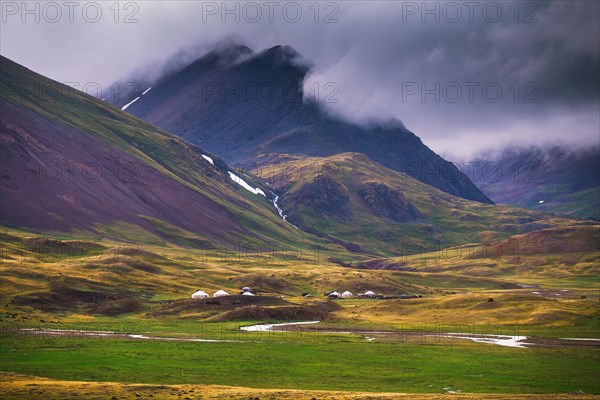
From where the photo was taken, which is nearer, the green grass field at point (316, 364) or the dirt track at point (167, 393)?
the dirt track at point (167, 393)

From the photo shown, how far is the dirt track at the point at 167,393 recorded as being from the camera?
68.4m

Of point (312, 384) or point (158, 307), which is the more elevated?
point (158, 307)

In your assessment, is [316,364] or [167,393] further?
[316,364]

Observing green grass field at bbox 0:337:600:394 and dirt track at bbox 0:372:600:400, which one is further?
green grass field at bbox 0:337:600:394

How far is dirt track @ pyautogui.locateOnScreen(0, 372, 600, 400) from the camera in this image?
68375 mm

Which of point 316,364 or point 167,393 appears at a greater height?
point 316,364

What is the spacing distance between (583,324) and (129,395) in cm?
11483

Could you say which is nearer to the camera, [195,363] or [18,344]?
[195,363]

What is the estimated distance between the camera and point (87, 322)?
488 ft

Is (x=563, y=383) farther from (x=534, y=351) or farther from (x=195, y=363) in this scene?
(x=195, y=363)

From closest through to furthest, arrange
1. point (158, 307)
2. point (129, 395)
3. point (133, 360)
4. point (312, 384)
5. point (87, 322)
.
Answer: point (129, 395), point (312, 384), point (133, 360), point (87, 322), point (158, 307)

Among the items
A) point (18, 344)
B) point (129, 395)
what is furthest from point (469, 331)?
point (129, 395)

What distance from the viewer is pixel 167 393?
2820 inches

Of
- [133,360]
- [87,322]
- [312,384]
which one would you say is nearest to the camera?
[312,384]
